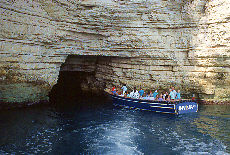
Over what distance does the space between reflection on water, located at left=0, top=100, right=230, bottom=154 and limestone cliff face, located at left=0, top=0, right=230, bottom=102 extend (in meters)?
2.74

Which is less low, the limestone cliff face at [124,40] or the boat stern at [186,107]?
the limestone cliff face at [124,40]

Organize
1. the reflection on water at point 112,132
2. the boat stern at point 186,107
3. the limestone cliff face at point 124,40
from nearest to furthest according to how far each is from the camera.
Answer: the reflection on water at point 112,132
the boat stern at point 186,107
the limestone cliff face at point 124,40

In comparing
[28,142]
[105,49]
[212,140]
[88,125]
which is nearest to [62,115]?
[88,125]

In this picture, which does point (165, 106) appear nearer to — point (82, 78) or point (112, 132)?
point (112, 132)

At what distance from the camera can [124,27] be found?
20031 mm

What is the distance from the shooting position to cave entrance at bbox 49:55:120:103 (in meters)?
24.3

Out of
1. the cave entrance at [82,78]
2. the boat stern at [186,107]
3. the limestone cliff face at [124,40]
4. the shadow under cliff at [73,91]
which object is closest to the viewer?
the boat stern at [186,107]

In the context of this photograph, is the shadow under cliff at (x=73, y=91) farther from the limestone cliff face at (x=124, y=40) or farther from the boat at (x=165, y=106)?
the boat at (x=165, y=106)

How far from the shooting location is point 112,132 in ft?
44.5

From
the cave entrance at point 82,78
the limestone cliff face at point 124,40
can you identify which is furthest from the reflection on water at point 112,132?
the cave entrance at point 82,78

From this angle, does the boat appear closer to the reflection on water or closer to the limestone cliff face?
the reflection on water

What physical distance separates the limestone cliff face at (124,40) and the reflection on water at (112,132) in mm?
2735

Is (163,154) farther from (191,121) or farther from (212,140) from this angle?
(191,121)

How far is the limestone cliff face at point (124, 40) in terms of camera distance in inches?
686
